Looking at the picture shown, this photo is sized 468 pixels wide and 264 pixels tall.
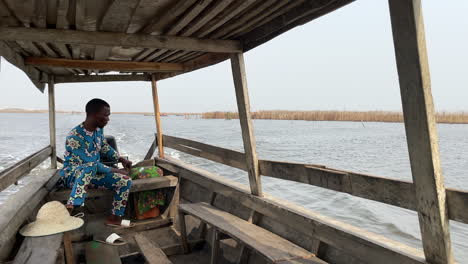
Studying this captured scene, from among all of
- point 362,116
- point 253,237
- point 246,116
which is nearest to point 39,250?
point 253,237

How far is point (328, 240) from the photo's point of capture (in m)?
2.38

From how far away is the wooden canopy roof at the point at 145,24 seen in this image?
2354mm

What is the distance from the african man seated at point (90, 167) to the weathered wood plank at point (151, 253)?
669 millimetres

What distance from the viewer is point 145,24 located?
9.30 feet

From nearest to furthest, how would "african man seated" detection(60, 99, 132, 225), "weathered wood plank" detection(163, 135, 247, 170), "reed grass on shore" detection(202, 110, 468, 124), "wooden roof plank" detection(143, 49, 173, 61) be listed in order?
"weathered wood plank" detection(163, 135, 247, 170) → "african man seated" detection(60, 99, 132, 225) → "wooden roof plank" detection(143, 49, 173, 61) → "reed grass on shore" detection(202, 110, 468, 124)

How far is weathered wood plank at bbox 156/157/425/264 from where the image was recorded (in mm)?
1947

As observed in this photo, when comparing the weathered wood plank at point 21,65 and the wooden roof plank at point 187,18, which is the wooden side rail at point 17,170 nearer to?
the weathered wood plank at point 21,65

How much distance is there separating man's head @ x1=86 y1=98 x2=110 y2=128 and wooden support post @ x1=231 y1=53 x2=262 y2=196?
5.02 ft

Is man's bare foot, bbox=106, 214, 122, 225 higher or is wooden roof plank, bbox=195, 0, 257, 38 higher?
wooden roof plank, bbox=195, 0, 257, 38

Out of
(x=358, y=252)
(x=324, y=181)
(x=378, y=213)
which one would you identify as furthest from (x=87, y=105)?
(x=378, y=213)

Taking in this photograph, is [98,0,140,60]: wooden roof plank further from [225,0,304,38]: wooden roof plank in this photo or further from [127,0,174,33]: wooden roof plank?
[225,0,304,38]: wooden roof plank

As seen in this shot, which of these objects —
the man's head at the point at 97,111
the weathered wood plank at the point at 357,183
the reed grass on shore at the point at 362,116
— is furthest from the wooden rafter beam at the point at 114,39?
the reed grass on shore at the point at 362,116

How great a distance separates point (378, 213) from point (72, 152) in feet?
23.4

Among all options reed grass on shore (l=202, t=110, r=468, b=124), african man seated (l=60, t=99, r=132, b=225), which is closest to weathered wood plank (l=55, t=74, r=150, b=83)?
african man seated (l=60, t=99, r=132, b=225)
